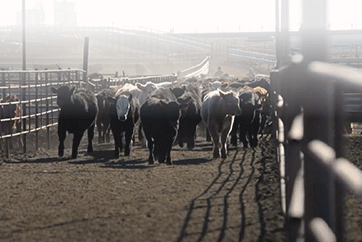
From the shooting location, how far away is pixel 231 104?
639 inches

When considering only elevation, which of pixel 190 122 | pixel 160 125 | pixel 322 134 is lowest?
pixel 190 122

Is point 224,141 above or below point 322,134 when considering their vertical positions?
below

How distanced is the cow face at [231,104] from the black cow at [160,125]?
5.22 feet

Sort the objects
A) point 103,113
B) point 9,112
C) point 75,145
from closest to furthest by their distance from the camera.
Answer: point 75,145 → point 9,112 → point 103,113

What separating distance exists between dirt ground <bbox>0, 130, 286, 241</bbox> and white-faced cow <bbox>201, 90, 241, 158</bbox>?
143 cm

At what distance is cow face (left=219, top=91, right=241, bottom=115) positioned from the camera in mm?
16203

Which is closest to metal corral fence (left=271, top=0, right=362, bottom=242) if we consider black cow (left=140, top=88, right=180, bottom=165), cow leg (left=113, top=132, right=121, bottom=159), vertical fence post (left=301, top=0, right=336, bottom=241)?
vertical fence post (left=301, top=0, right=336, bottom=241)

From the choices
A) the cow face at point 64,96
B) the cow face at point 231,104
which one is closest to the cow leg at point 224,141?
the cow face at point 231,104

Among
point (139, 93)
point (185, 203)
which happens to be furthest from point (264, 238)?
point (139, 93)

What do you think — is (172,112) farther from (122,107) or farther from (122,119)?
(122,107)

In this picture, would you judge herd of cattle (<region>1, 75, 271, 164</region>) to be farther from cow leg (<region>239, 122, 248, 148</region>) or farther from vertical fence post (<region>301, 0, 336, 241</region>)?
vertical fence post (<region>301, 0, 336, 241</region>)

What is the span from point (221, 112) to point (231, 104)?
33cm

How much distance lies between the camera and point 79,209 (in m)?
8.73


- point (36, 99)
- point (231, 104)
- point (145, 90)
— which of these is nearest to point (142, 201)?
point (231, 104)
